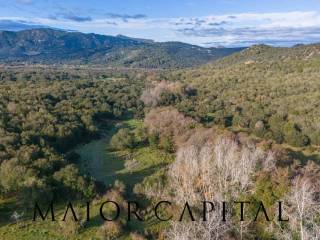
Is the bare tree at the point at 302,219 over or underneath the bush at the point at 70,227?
over

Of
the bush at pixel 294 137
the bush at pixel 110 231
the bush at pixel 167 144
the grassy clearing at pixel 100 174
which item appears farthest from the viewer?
the bush at pixel 294 137

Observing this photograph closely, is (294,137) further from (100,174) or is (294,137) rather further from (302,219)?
(302,219)

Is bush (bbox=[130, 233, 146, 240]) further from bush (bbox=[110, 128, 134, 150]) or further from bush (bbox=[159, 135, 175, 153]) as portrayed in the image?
bush (bbox=[110, 128, 134, 150])

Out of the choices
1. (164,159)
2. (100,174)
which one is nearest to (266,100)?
(164,159)

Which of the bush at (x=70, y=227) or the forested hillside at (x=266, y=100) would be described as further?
the forested hillside at (x=266, y=100)

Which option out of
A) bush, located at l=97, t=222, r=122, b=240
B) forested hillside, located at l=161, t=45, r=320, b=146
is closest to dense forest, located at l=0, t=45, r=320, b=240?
bush, located at l=97, t=222, r=122, b=240

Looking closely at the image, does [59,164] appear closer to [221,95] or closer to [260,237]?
[260,237]

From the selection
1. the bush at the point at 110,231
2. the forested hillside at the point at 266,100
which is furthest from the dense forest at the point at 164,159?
the forested hillside at the point at 266,100

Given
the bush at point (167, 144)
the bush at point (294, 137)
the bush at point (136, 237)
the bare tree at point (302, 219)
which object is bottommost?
the bush at point (294, 137)

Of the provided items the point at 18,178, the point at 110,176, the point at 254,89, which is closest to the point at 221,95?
the point at 254,89

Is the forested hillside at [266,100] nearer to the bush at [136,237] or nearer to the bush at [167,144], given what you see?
the bush at [167,144]
